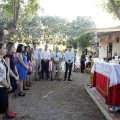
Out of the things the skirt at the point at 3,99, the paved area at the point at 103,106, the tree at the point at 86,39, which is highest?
the tree at the point at 86,39

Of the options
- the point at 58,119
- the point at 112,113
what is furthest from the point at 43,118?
the point at 112,113

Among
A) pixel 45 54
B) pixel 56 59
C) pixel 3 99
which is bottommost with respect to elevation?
pixel 3 99

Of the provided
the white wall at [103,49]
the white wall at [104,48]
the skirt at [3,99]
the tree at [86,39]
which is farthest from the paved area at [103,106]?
the white wall at [103,49]

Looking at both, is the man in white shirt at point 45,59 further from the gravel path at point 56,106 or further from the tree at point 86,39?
the tree at point 86,39

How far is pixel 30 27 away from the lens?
109 ft

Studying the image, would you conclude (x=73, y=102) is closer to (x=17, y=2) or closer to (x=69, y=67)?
(x=69, y=67)

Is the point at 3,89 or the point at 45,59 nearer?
the point at 3,89

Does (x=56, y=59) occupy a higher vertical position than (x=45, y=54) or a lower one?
lower

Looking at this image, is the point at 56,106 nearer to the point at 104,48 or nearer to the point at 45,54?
the point at 45,54

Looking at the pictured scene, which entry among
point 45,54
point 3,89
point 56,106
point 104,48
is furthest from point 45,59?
point 104,48

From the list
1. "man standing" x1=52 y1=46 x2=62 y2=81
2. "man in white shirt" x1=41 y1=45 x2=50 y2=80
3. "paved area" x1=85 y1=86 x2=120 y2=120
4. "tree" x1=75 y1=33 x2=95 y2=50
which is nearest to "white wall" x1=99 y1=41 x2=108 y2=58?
"tree" x1=75 y1=33 x2=95 y2=50

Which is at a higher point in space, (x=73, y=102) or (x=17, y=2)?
(x=17, y=2)

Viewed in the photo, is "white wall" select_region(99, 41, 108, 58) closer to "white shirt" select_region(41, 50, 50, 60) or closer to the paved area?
"white shirt" select_region(41, 50, 50, 60)

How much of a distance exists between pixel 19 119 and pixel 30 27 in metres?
29.2
